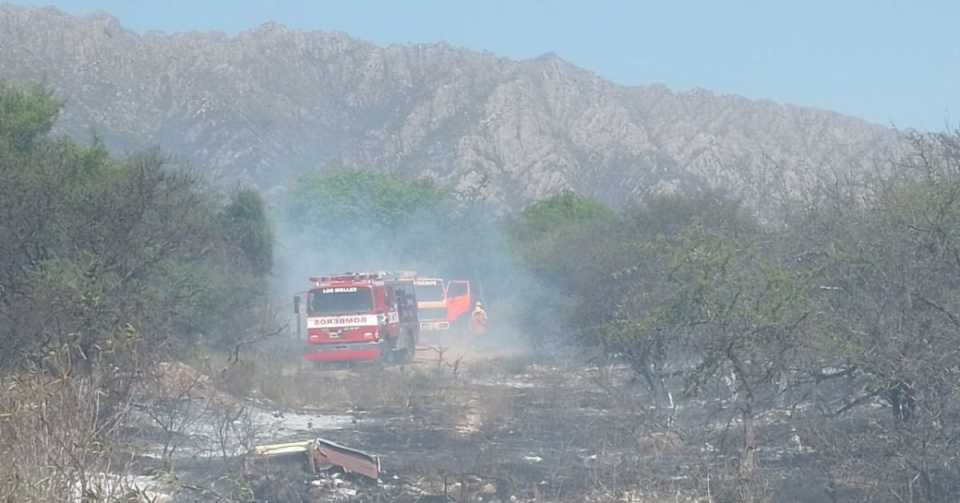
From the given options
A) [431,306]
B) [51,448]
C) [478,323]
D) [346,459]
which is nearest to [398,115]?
[478,323]

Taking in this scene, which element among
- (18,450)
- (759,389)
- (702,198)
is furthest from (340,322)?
(18,450)

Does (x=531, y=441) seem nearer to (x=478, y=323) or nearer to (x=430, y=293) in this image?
(x=430, y=293)

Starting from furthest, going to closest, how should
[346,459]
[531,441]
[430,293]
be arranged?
[430,293], [531,441], [346,459]

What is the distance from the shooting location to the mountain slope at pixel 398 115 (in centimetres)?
9375

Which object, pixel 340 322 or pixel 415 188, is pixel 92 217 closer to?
pixel 340 322

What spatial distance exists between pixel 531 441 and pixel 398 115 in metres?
94.2

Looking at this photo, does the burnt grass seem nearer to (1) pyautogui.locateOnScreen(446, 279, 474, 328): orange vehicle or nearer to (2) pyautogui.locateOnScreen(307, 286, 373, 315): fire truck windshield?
(2) pyautogui.locateOnScreen(307, 286, 373, 315): fire truck windshield

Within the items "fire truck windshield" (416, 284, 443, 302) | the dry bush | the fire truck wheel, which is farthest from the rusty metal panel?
"fire truck windshield" (416, 284, 443, 302)

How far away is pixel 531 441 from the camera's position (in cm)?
1922

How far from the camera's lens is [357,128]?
111 meters

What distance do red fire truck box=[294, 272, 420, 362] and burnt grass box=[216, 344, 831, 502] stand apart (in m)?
2.24

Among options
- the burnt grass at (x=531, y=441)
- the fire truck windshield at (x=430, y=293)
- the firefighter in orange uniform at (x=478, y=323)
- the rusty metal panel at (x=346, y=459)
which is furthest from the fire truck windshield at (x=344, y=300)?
the rusty metal panel at (x=346, y=459)

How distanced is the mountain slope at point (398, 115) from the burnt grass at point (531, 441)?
52.1 m

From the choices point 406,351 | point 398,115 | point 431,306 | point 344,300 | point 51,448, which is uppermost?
point 398,115
